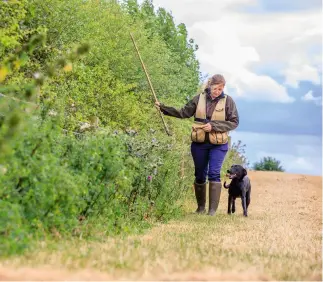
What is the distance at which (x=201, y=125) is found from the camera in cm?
1405

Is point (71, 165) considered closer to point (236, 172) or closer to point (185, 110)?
point (185, 110)

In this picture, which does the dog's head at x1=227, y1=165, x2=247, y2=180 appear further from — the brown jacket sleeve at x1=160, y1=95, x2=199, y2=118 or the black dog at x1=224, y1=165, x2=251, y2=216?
the brown jacket sleeve at x1=160, y1=95, x2=199, y2=118

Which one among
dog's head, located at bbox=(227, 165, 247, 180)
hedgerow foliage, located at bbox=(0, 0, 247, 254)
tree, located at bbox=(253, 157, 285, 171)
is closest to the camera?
hedgerow foliage, located at bbox=(0, 0, 247, 254)

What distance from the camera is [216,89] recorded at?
14109mm

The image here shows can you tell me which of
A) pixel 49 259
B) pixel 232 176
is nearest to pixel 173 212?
pixel 232 176

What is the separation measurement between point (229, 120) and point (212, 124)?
44 cm

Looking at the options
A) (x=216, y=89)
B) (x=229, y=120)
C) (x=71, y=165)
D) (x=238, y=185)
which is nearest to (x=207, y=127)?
(x=229, y=120)

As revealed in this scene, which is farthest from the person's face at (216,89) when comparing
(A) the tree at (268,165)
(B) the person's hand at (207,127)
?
(A) the tree at (268,165)

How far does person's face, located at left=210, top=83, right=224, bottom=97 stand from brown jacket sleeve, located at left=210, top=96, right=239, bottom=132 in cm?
26

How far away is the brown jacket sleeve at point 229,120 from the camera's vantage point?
1402cm

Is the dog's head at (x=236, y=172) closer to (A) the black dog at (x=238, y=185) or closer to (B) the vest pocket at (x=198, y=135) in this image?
(A) the black dog at (x=238, y=185)

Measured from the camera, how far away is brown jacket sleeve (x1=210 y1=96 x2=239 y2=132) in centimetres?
1402

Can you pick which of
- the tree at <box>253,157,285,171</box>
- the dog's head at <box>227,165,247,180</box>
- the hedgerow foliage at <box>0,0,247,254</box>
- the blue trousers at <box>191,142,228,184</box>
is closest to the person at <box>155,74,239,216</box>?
the blue trousers at <box>191,142,228,184</box>

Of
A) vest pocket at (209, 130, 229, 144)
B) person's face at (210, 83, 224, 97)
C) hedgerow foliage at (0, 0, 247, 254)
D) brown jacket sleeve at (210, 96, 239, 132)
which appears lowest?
hedgerow foliage at (0, 0, 247, 254)
